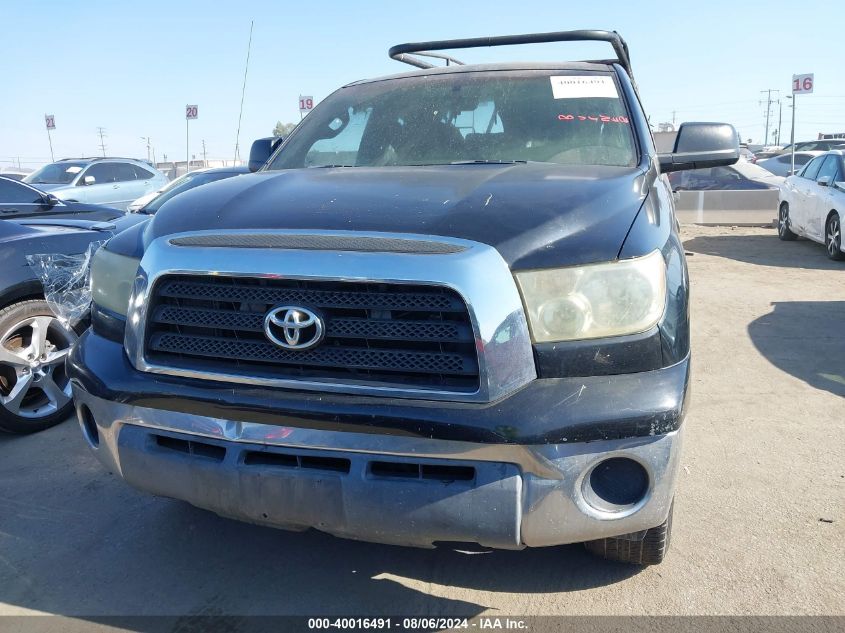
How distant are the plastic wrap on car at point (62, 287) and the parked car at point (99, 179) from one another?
10769 millimetres

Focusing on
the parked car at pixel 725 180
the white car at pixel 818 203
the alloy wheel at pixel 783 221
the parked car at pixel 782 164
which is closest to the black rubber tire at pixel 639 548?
the white car at pixel 818 203

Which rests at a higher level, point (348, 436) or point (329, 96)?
point (329, 96)

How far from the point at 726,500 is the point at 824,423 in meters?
1.26

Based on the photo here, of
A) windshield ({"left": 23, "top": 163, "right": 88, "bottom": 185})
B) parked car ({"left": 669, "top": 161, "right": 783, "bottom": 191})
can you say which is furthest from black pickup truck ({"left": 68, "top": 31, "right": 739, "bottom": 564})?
windshield ({"left": 23, "top": 163, "right": 88, "bottom": 185})

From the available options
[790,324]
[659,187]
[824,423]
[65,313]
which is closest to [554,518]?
[659,187]

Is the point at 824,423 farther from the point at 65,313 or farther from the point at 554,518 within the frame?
the point at 65,313

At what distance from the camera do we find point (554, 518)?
196 centimetres

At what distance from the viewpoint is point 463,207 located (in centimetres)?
219

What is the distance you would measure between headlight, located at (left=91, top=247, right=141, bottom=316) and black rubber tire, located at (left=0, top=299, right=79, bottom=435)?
1.68 meters

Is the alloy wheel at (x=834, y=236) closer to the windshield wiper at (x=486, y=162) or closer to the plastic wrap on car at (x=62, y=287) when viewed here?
the windshield wiper at (x=486, y=162)

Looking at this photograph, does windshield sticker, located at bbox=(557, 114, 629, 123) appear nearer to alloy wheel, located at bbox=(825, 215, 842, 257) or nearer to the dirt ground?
the dirt ground

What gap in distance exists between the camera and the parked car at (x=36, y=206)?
547 centimetres

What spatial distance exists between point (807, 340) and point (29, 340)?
560cm

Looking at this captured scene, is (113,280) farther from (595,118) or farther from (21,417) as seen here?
(595,118)
